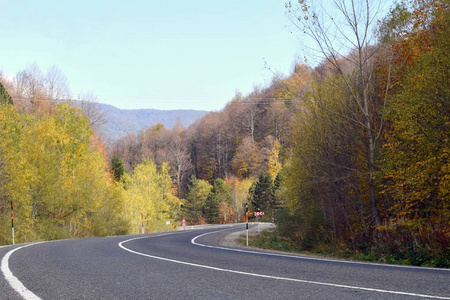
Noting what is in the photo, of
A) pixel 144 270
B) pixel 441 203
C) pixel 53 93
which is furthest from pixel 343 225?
pixel 53 93

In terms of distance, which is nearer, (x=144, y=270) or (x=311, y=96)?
(x=144, y=270)

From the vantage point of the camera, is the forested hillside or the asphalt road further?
the forested hillside

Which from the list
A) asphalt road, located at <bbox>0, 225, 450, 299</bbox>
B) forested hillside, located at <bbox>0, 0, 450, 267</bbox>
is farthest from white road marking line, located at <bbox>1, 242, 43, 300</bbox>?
forested hillside, located at <bbox>0, 0, 450, 267</bbox>

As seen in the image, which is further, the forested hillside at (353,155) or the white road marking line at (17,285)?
the forested hillside at (353,155)

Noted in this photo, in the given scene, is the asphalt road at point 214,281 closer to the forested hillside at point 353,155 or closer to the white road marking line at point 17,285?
the white road marking line at point 17,285

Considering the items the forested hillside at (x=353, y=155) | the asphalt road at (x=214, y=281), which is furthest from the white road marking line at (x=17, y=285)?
the forested hillside at (x=353, y=155)

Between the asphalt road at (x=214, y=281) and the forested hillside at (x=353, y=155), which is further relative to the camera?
the forested hillside at (x=353, y=155)

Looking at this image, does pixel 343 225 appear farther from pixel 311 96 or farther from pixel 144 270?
pixel 144 270

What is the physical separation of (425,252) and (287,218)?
36.0 feet

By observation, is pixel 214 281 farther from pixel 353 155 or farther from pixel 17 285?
pixel 353 155

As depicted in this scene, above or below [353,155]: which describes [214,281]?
below

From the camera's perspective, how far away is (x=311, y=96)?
16.0 m

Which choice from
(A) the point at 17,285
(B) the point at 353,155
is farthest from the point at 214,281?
(B) the point at 353,155

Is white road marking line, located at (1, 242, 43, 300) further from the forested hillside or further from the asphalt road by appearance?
the forested hillside
